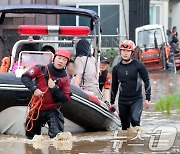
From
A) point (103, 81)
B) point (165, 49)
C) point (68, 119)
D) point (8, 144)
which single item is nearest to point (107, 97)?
point (103, 81)

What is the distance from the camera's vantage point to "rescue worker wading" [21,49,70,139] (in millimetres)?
9812

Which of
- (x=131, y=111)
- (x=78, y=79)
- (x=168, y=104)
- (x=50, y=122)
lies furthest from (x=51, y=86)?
(x=168, y=104)

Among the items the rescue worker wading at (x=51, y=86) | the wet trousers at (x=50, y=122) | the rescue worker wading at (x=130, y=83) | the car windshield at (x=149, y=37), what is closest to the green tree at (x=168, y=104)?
the rescue worker wading at (x=51, y=86)

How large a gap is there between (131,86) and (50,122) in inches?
71.1

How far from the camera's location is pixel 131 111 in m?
11.6

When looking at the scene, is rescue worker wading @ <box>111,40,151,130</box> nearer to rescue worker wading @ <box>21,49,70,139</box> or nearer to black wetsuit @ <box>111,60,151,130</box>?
black wetsuit @ <box>111,60,151,130</box>

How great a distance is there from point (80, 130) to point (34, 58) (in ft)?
4.54

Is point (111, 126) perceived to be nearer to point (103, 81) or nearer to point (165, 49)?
point (103, 81)

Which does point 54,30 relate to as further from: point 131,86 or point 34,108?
point 34,108

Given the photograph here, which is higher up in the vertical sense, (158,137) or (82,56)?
(82,56)

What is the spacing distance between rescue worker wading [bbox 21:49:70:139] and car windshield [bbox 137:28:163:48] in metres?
20.7

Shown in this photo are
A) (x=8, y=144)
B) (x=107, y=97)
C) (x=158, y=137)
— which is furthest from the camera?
(x=107, y=97)

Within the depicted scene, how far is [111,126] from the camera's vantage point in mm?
12352

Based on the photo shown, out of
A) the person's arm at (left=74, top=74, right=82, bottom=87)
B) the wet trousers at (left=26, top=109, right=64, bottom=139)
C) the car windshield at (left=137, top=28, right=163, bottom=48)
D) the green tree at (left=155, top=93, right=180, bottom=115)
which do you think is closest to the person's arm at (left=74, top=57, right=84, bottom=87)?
the person's arm at (left=74, top=74, right=82, bottom=87)
